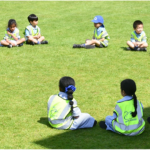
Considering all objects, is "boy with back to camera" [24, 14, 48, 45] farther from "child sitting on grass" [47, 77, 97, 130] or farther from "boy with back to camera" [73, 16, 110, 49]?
"child sitting on grass" [47, 77, 97, 130]

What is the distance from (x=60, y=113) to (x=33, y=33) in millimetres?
7310

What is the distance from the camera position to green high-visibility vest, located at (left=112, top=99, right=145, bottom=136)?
18.8 ft

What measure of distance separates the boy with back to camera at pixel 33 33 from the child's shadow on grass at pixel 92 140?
6869 millimetres

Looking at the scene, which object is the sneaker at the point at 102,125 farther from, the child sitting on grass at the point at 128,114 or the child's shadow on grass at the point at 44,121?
the child's shadow on grass at the point at 44,121

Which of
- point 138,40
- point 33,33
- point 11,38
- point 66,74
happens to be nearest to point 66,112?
point 66,74

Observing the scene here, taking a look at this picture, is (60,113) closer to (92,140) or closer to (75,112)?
(75,112)

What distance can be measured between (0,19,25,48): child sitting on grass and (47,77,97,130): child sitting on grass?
21.5 ft

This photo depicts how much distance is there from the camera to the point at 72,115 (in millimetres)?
6137

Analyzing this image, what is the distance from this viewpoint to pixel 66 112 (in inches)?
237

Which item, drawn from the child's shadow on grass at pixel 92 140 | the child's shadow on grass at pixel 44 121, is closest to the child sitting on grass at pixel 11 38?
the child's shadow on grass at pixel 44 121

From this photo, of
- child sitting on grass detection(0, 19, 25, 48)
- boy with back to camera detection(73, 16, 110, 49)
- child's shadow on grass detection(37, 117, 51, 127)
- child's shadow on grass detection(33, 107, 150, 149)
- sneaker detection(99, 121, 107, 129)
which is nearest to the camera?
child's shadow on grass detection(33, 107, 150, 149)

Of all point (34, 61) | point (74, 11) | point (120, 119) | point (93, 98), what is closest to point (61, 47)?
point (34, 61)

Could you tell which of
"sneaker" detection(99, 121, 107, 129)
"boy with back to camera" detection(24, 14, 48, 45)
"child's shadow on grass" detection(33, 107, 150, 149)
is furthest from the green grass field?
"boy with back to camera" detection(24, 14, 48, 45)

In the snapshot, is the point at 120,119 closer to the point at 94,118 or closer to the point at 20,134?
the point at 94,118
